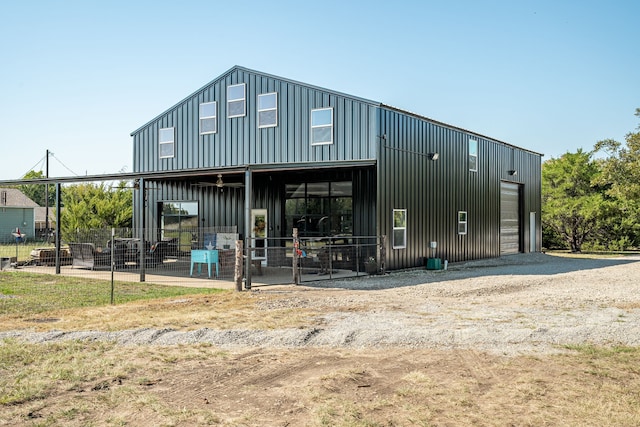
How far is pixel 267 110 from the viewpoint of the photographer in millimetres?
19219

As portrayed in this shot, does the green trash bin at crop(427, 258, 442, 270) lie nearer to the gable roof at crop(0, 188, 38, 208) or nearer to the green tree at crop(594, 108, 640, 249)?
the green tree at crop(594, 108, 640, 249)

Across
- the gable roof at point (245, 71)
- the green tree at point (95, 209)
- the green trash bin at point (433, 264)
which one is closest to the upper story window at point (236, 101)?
the gable roof at point (245, 71)

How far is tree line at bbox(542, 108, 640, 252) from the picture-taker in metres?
32.8

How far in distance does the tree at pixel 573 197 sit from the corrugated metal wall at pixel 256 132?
69.2 feet

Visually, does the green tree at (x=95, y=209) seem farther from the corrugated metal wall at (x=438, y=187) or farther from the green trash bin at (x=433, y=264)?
the green trash bin at (x=433, y=264)

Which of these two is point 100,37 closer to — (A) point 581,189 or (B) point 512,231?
(B) point 512,231

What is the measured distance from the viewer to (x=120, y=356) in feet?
22.4

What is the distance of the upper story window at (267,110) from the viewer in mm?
18984

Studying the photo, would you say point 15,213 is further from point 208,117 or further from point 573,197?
point 573,197

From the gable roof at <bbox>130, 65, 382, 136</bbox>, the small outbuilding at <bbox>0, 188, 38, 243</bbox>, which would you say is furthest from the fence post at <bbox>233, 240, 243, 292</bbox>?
the small outbuilding at <bbox>0, 188, 38, 243</bbox>

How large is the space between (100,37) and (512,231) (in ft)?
70.7

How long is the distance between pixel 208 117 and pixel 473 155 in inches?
450

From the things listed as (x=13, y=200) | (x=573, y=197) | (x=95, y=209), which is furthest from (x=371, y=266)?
(x=13, y=200)

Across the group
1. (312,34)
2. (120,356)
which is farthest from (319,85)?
(120,356)
